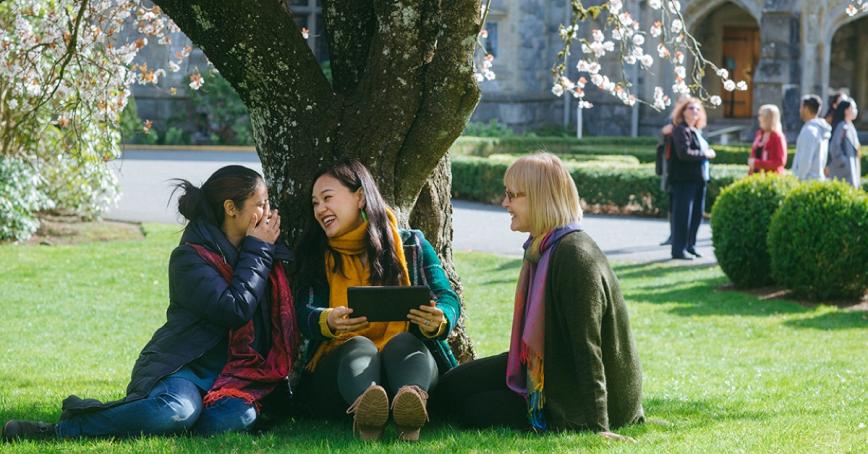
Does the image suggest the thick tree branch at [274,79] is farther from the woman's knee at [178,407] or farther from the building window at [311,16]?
the building window at [311,16]

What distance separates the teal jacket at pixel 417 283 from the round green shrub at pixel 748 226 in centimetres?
646

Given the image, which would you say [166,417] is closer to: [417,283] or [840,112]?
[417,283]

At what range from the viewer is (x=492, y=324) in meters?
9.90

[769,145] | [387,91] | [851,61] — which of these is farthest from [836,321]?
[851,61]

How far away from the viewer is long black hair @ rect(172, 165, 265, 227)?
5125 mm

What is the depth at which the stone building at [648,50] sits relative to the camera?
26531mm

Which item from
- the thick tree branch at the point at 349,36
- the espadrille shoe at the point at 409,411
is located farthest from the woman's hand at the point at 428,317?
the thick tree branch at the point at 349,36

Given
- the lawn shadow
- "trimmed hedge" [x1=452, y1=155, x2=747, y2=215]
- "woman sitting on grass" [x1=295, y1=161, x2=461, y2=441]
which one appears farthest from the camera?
"trimmed hedge" [x1=452, y1=155, x2=747, y2=215]

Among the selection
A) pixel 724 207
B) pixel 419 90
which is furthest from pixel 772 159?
pixel 419 90

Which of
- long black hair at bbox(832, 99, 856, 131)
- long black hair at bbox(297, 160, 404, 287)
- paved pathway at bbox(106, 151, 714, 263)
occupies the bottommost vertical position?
paved pathway at bbox(106, 151, 714, 263)

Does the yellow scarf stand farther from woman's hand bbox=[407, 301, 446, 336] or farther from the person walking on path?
the person walking on path

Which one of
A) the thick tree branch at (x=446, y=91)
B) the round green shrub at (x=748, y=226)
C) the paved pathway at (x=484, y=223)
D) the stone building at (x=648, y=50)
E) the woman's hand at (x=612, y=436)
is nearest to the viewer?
the woman's hand at (x=612, y=436)

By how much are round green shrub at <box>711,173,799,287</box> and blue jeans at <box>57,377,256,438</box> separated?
7176 millimetres

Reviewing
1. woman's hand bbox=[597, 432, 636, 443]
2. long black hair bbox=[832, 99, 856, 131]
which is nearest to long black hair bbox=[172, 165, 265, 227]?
woman's hand bbox=[597, 432, 636, 443]
